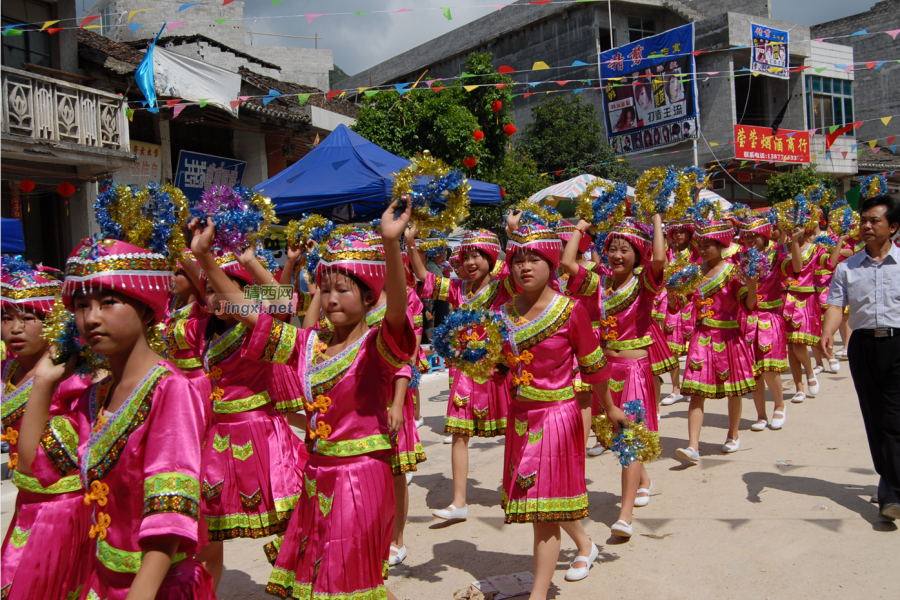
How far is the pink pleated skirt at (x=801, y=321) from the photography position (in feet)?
28.9

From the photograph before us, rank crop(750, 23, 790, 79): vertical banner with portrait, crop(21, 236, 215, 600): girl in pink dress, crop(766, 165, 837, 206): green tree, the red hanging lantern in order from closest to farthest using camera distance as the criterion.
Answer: crop(21, 236, 215, 600): girl in pink dress < the red hanging lantern < crop(766, 165, 837, 206): green tree < crop(750, 23, 790, 79): vertical banner with portrait

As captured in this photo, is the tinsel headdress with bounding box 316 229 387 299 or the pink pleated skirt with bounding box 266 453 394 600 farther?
the tinsel headdress with bounding box 316 229 387 299

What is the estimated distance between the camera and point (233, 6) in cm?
2028

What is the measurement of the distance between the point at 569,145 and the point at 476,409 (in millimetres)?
18215

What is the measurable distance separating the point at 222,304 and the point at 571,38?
26.2m

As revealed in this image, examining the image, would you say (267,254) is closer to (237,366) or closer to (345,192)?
(237,366)

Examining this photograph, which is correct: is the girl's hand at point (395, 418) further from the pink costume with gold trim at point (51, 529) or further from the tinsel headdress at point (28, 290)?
the tinsel headdress at point (28, 290)

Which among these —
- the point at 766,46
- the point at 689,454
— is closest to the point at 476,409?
the point at 689,454

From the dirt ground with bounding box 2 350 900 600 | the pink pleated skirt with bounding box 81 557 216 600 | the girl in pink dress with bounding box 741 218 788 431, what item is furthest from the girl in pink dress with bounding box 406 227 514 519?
the pink pleated skirt with bounding box 81 557 216 600

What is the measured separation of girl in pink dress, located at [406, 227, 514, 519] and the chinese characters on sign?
9.08 m

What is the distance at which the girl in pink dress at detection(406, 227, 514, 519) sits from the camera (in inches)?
210

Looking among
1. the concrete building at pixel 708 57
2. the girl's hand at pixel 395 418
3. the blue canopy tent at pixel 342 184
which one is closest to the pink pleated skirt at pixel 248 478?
the girl's hand at pixel 395 418

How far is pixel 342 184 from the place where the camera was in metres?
8.88

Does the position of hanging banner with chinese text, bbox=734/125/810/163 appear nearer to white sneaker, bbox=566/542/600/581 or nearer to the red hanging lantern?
the red hanging lantern
